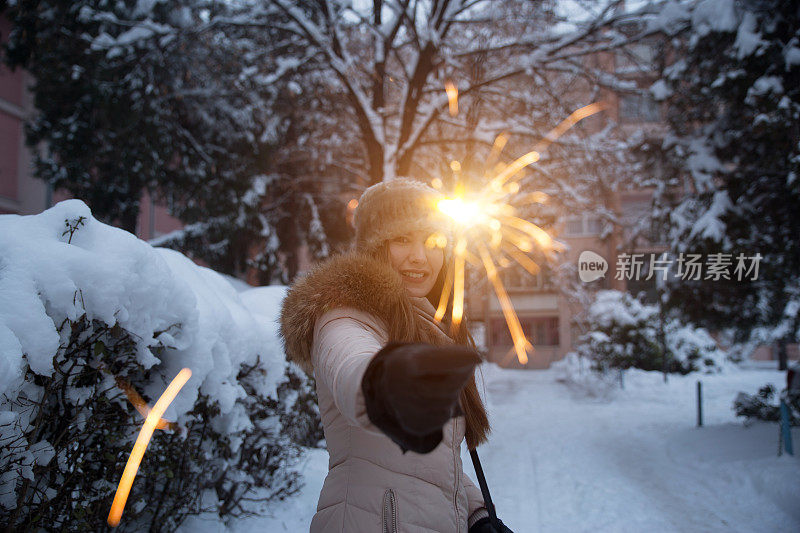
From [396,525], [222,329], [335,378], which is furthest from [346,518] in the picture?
[222,329]

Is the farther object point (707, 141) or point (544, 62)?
point (544, 62)

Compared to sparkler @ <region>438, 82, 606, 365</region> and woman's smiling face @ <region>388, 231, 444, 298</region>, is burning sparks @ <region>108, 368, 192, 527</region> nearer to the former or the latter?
woman's smiling face @ <region>388, 231, 444, 298</region>

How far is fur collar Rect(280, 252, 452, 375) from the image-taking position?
1453mm

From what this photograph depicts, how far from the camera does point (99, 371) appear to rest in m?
2.12

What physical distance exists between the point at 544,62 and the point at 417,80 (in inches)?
78.6

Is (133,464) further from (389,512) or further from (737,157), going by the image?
(737,157)

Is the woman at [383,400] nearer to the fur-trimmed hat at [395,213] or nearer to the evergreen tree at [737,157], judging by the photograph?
the fur-trimmed hat at [395,213]

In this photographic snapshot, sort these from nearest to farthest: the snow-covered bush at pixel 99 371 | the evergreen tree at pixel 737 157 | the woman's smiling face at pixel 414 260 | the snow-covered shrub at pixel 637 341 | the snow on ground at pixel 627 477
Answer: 1. the snow-covered bush at pixel 99 371
2. the woman's smiling face at pixel 414 260
3. the snow on ground at pixel 627 477
4. the evergreen tree at pixel 737 157
5. the snow-covered shrub at pixel 637 341

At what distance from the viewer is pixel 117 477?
223 cm

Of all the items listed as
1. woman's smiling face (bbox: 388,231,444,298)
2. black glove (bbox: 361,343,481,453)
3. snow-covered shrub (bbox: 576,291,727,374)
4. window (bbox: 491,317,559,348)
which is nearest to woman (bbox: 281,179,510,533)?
black glove (bbox: 361,343,481,453)

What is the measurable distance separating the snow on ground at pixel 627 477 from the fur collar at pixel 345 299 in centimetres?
110

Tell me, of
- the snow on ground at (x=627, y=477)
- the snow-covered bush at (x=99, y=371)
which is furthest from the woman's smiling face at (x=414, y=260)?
the snow-covered bush at (x=99, y=371)

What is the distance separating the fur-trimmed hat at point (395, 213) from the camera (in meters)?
2.00

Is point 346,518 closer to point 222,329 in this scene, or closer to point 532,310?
point 222,329
